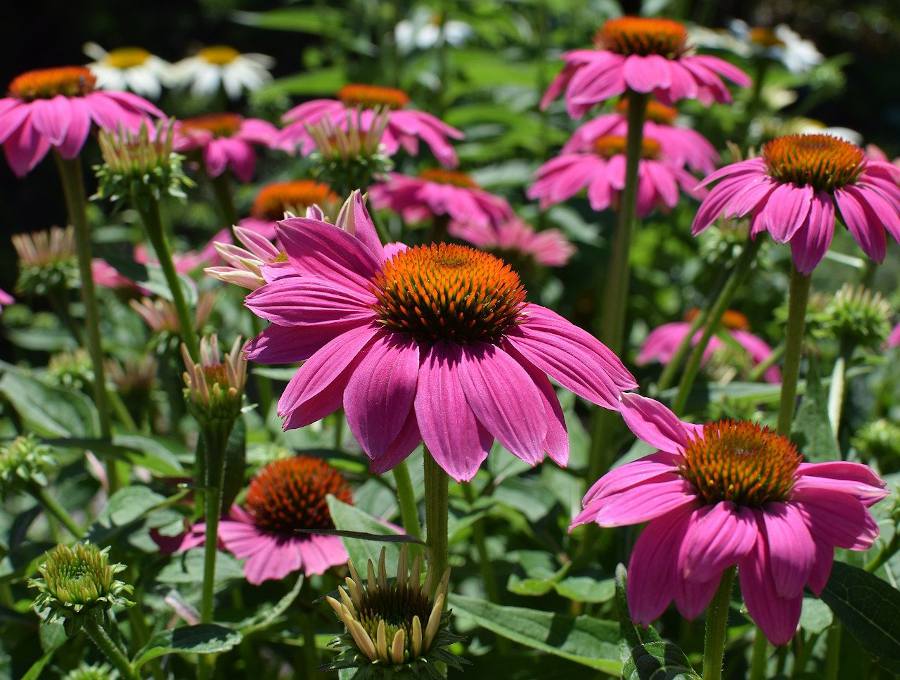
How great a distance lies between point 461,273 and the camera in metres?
0.81

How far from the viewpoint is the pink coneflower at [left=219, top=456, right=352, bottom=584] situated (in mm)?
1018

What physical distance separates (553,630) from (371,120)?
31.0 inches

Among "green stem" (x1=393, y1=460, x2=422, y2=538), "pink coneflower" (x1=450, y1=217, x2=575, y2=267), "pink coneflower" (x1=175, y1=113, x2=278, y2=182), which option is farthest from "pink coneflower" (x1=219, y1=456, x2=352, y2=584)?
"pink coneflower" (x1=450, y1=217, x2=575, y2=267)

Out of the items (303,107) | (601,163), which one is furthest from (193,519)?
(601,163)

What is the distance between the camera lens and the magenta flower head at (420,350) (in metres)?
0.71

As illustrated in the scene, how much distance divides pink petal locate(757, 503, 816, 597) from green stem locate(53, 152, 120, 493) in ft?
2.74

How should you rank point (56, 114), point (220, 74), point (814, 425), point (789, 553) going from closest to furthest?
point (789, 553) → point (814, 425) → point (56, 114) → point (220, 74)

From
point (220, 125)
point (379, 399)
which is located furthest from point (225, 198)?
point (379, 399)

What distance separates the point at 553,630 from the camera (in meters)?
0.93

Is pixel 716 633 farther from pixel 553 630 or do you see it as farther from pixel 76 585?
pixel 76 585

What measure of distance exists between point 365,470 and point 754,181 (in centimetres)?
58

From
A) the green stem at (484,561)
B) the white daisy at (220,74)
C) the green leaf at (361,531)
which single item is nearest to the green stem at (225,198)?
the green stem at (484,561)

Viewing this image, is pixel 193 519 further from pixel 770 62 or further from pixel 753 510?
pixel 770 62

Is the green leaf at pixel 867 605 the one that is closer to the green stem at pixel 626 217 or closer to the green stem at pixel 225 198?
the green stem at pixel 626 217
